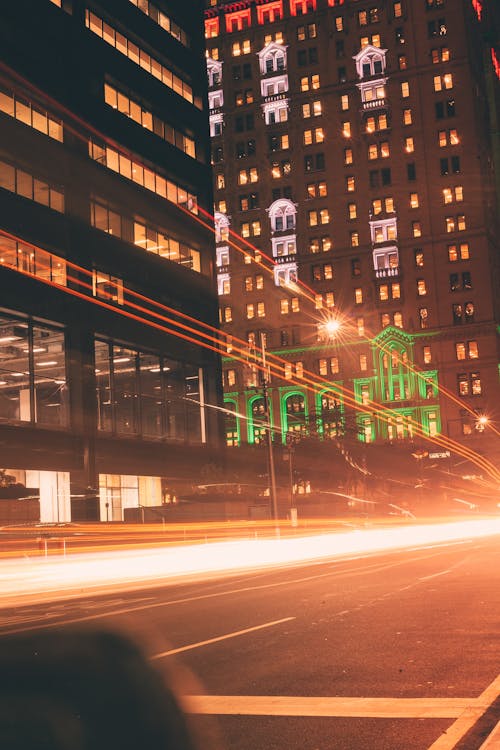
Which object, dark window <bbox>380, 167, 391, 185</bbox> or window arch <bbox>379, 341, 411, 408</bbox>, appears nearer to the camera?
window arch <bbox>379, 341, 411, 408</bbox>

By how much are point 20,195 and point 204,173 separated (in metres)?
20.3

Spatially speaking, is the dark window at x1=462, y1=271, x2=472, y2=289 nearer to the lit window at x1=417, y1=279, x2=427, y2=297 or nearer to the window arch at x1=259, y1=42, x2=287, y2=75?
the lit window at x1=417, y1=279, x2=427, y2=297

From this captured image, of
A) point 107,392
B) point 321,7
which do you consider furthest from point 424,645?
point 321,7

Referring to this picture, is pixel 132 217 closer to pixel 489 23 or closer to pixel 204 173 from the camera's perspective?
pixel 204 173

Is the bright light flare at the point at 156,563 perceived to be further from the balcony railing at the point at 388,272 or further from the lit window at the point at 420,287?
the balcony railing at the point at 388,272

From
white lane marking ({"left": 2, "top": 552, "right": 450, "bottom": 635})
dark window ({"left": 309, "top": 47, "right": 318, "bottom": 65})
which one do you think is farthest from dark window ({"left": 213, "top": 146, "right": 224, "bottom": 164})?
white lane marking ({"left": 2, "top": 552, "right": 450, "bottom": 635})

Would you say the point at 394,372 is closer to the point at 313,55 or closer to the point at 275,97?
the point at 275,97

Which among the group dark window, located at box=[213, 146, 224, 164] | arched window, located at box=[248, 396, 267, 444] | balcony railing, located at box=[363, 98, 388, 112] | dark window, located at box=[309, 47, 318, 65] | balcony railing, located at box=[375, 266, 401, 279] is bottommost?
arched window, located at box=[248, 396, 267, 444]

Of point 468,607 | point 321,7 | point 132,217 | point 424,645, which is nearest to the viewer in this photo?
point 424,645

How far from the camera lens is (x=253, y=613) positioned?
14.0 m

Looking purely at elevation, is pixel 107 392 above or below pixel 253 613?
above

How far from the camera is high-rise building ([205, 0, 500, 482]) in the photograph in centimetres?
10262

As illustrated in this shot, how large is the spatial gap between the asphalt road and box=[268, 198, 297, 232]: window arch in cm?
9497

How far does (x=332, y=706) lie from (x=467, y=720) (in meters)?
1.14
